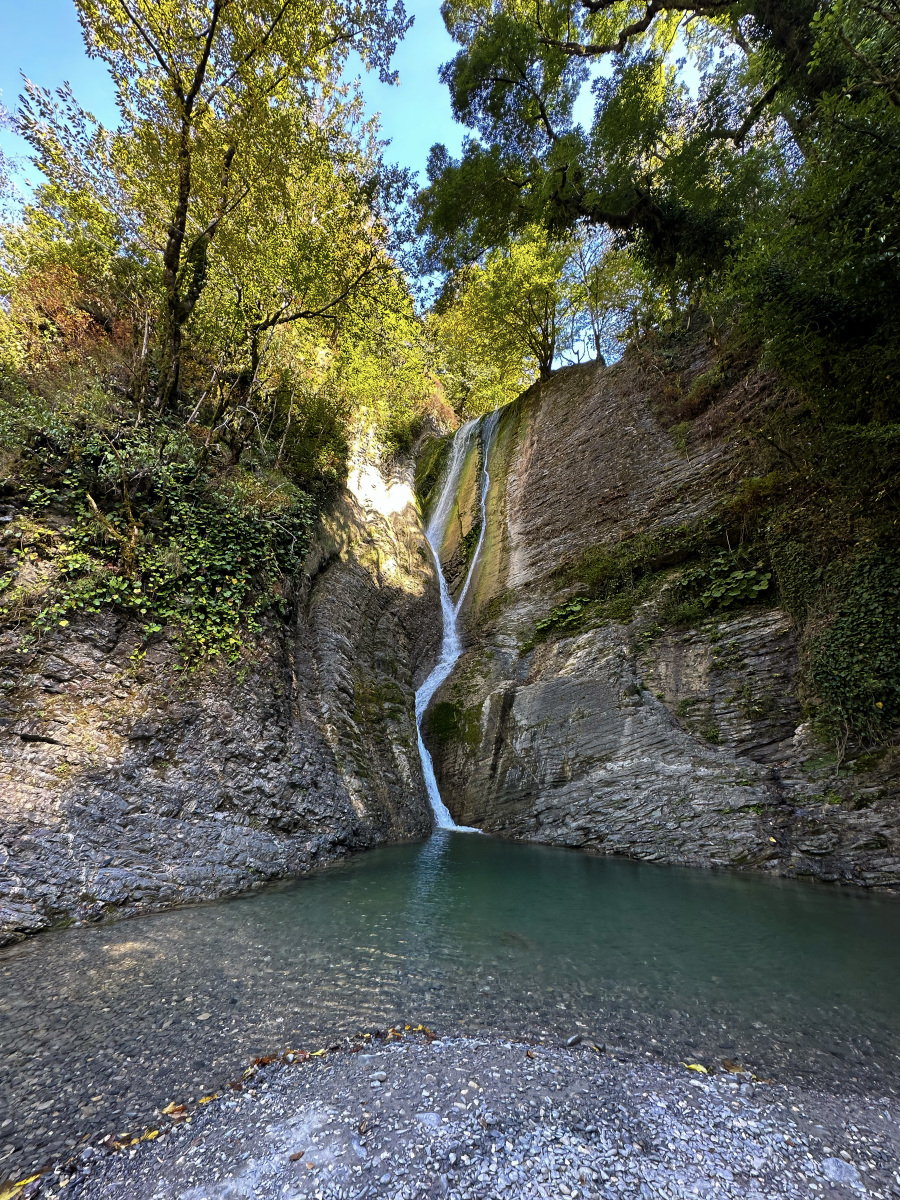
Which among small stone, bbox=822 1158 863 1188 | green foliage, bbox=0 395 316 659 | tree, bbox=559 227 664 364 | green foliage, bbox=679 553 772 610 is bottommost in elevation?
small stone, bbox=822 1158 863 1188

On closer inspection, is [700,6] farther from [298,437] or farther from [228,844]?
[228,844]

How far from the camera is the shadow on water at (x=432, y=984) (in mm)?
2551

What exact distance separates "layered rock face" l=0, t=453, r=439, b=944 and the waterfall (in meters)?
0.62

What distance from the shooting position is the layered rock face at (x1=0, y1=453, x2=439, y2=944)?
14.9 feet

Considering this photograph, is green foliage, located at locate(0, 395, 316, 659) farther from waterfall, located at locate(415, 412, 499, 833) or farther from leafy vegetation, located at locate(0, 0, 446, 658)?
waterfall, located at locate(415, 412, 499, 833)

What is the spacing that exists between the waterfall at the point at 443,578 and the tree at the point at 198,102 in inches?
336

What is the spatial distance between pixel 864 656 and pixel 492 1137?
6.99 metres

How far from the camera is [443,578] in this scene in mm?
16359

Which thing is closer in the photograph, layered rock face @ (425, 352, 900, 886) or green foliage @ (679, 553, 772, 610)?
layered rock face @ (425, 352, 900, 886)

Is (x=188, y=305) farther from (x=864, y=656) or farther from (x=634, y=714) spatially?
(x=864, y=656)

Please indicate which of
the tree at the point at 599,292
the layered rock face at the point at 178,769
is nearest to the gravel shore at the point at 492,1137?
the layered rock face at the point at 178,769

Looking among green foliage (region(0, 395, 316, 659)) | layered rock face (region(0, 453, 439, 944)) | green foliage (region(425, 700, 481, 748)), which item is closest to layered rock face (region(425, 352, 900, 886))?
green foliage (region(425, 700, 481, 748))

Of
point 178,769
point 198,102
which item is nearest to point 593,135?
point 198,102

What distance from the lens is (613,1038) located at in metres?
2.87
